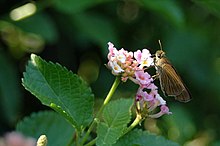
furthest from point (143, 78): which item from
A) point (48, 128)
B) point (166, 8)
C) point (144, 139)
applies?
point (166, 8)

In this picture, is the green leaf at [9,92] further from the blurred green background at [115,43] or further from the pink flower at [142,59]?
the pink flower at [142,59]

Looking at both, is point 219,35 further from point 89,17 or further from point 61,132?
point 61,132

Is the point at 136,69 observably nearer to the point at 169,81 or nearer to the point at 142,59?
the point at 142,59

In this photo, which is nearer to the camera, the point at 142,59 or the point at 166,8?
the point at 142,59

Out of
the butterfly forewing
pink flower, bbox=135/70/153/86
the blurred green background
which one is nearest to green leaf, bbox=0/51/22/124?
the blurred green background

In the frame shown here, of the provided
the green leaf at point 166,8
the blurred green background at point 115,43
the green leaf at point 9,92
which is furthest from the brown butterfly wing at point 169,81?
the green leaf at point 9,92
